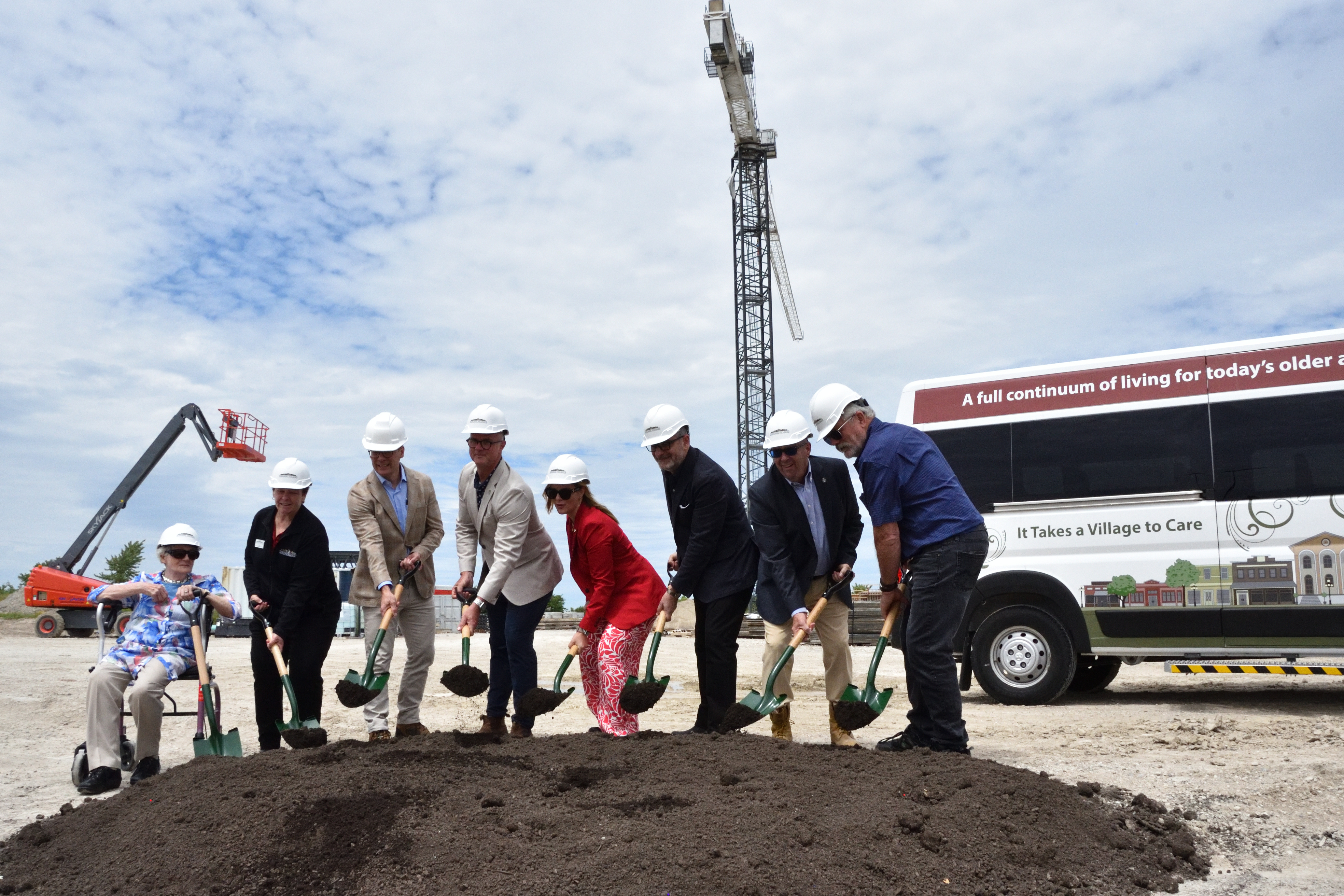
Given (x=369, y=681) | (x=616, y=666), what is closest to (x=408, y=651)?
(x=369, y=681)

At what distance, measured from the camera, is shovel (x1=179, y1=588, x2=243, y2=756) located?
5215mm

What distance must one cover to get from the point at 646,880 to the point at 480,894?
524 mm

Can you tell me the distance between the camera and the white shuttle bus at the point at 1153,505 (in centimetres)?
750

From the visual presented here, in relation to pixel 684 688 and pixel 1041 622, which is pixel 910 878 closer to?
pixel 1041 622

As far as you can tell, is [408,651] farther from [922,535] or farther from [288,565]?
[922,535]

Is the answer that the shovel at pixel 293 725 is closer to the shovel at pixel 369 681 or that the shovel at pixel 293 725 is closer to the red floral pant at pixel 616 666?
the shovel at pixel 369 681

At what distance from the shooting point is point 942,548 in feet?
16.1

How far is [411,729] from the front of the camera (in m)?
5.89

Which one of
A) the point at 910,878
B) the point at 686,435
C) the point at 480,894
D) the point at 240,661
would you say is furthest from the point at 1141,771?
the point at 240,661

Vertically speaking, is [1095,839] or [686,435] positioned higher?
[686,435]

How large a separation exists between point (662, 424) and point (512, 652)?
1556 mm

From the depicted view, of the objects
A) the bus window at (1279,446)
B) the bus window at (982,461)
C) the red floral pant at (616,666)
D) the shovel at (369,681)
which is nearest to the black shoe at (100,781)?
the shovel at (369,681)

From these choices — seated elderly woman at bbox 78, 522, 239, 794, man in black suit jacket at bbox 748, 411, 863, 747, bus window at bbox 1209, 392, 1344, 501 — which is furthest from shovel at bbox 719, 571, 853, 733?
bus window at bbox 1209, 392, 1344, 501

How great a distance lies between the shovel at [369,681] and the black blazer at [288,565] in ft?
0.95
